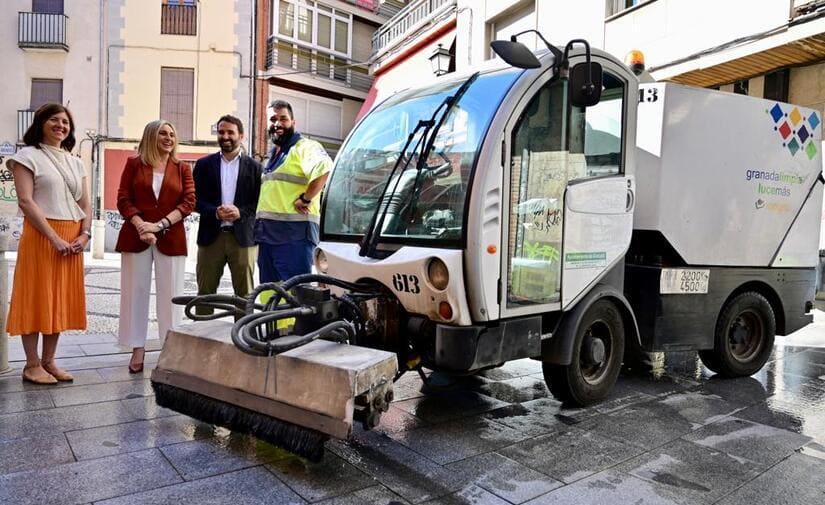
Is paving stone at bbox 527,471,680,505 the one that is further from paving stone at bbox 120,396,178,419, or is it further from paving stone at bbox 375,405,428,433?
paving stone at bbox 120,396,178,419

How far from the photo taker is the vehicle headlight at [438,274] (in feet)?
11.1

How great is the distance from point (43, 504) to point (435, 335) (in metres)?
1.98

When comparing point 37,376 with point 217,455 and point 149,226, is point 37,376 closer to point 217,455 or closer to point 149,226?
point 149,226

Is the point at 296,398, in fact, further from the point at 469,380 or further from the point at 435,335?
the point at 469,380

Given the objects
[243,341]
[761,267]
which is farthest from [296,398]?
[761,267]

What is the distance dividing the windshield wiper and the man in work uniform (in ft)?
3.30

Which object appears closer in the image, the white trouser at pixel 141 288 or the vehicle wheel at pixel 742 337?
the white trouser at pixel 141 288

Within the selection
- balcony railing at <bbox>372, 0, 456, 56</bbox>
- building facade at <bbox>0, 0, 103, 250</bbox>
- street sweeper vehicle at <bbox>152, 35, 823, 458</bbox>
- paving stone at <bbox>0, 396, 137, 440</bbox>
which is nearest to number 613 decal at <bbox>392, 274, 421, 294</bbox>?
street sweeper vehicle at <bbox>152, 35, 823, 458</bbox>

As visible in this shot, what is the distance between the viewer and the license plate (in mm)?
4527

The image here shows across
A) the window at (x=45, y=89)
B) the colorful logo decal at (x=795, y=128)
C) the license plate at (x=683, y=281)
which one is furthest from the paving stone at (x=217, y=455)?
the window at (x=45, y=89)

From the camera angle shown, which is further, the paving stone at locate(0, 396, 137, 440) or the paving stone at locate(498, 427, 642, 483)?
the paving stone at locate(0, 396, 137, 440)

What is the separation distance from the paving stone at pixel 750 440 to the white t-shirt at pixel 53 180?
14.0 ft

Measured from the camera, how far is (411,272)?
3.49 meters

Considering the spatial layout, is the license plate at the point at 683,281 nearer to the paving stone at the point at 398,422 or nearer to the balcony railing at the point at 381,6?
the paving stone at the point at 398,422
